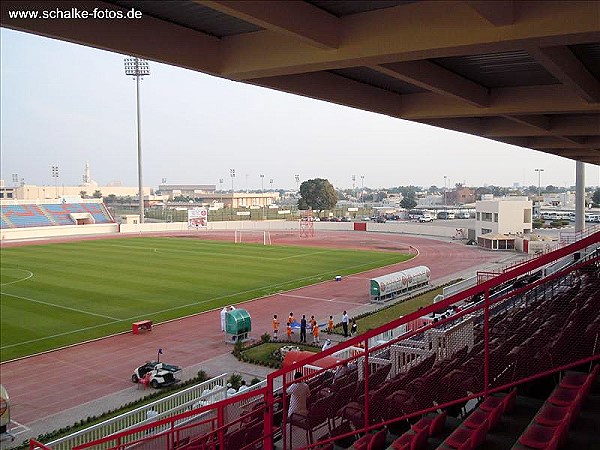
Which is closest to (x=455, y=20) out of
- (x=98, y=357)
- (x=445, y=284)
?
(x=98, y=357)

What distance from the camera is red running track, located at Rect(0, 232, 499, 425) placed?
16.4 meters

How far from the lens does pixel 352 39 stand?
222 inches

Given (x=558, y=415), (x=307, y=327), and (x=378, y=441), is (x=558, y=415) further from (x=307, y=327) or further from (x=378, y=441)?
(x=307, y=327)

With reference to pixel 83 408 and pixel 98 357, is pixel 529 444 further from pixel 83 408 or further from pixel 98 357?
pixel 98 357

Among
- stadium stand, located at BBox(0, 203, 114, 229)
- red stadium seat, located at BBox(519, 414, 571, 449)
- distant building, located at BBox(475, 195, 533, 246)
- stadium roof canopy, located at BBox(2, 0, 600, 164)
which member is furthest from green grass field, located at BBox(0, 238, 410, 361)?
stadium stand, located at BBox(0, 203, 114, 229)

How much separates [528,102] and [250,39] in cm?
537

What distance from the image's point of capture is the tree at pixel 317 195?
114m

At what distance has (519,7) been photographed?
484cm

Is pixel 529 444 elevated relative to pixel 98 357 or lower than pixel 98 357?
elevated

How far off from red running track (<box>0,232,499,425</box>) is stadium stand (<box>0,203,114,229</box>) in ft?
197

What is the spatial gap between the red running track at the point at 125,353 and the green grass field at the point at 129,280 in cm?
131

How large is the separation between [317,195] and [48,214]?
50998 mm

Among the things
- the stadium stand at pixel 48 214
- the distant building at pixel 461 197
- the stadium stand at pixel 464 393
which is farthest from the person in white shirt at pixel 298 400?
the distant building at pixel 461 197

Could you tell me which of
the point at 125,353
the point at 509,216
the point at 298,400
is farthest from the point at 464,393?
the point at 509,216
